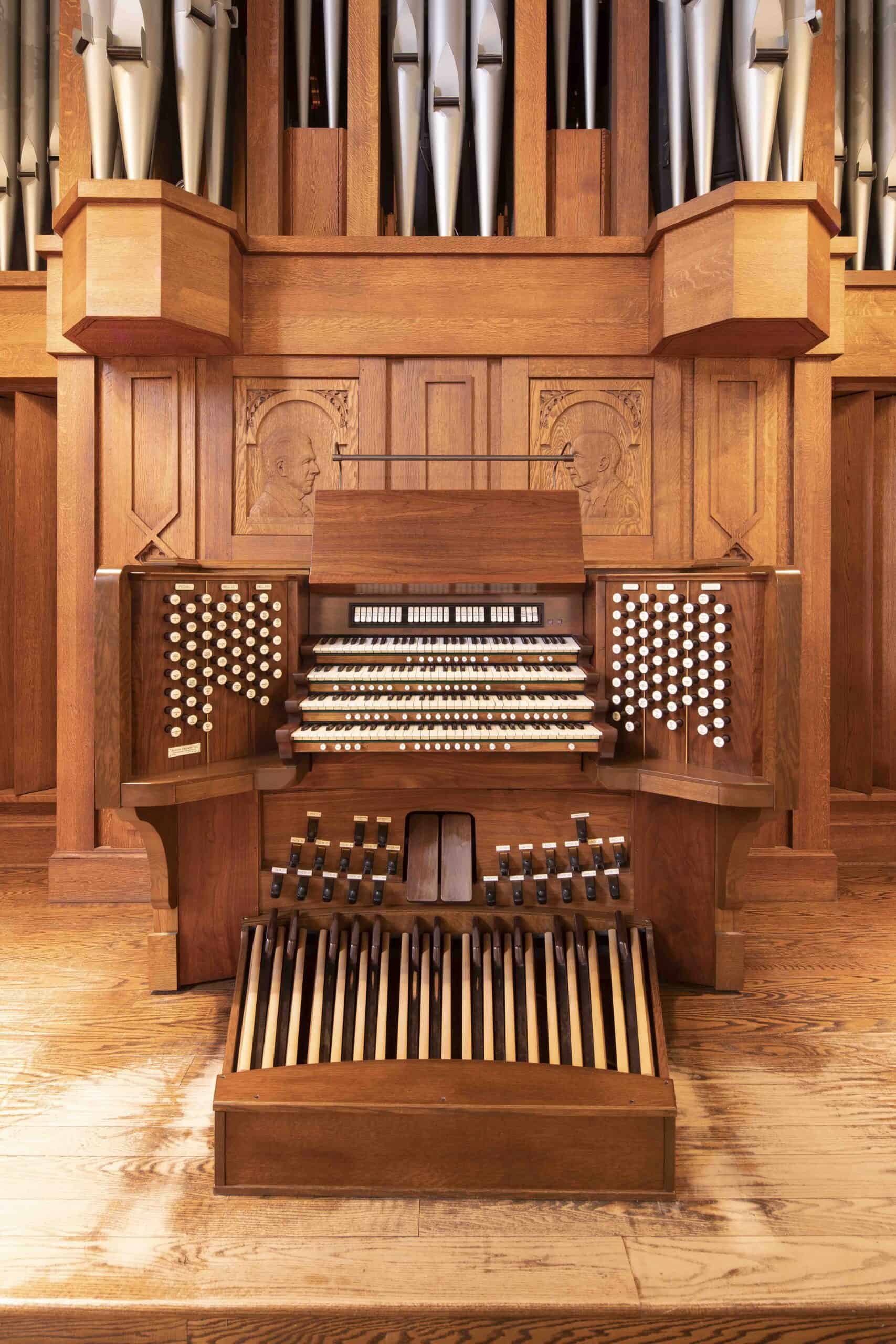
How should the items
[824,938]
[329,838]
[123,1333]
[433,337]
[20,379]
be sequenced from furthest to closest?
[20,379]
[433,337]
[824,938]
[329,838]
[123,1333]

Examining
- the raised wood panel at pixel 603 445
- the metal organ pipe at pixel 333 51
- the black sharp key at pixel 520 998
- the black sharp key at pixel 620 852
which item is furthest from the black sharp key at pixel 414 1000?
the metal organ pipe at pixel 333 51

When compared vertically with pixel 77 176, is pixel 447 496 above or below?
below

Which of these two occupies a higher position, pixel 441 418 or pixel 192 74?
pixel 192 74

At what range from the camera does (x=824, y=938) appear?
3156 mm

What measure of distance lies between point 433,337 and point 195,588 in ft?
5.76

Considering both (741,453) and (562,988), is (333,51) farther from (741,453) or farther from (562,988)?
(562,988)

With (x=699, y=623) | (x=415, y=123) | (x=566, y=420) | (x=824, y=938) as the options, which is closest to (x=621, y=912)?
(x=699, y=623)

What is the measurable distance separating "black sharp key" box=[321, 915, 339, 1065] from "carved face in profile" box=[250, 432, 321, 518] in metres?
1.86

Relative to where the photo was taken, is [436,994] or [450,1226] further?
[436,994]

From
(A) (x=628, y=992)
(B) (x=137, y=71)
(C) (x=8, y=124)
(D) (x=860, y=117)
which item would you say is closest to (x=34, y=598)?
(C) (x=8, y=124)

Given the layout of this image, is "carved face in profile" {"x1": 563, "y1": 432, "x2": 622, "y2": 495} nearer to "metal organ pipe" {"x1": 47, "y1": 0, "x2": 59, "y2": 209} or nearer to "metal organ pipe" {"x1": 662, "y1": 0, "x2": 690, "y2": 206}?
"metal organ pipe" {"x1": 662, "y1": 0, "x2": 690, "y2": 206}

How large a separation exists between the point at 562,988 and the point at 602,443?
7.56ft

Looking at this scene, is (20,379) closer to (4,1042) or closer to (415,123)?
(415,123)

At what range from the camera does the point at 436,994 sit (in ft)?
7.79
